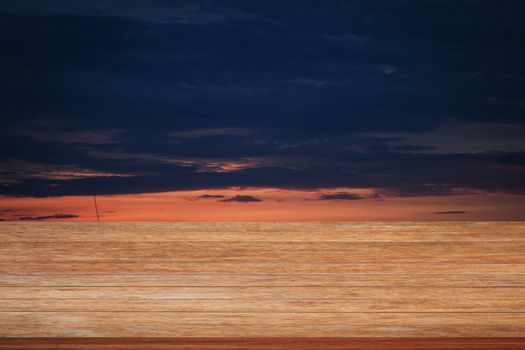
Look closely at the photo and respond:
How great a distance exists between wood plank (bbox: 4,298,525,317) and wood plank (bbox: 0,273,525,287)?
154mm

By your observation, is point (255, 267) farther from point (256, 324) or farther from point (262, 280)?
point (256, 324)

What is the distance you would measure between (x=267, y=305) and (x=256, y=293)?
0.13 metres

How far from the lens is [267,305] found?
262cm

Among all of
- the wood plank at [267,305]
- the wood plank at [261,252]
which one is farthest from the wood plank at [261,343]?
the wood plank at [261,252]

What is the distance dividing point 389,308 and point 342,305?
0.18 m

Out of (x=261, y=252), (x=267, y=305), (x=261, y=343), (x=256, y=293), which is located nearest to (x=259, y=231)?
(x=261, y=252)

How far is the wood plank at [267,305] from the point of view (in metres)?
2.59

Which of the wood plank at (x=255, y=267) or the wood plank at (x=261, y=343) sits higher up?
the wood plank at (x=255, y=267)

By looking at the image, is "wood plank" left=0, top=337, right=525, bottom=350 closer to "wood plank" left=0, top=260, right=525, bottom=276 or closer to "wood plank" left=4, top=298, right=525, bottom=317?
"wood plank" left=4, top=298, right=525, bottom=317

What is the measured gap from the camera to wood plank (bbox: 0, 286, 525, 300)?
2.70 m

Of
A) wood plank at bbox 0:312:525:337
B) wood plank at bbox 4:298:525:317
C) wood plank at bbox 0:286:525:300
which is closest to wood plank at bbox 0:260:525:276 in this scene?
wood plank at bbox 0:286:525:300

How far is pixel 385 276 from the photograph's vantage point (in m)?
2.91

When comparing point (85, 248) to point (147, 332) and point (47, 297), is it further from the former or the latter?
point (147, 332)

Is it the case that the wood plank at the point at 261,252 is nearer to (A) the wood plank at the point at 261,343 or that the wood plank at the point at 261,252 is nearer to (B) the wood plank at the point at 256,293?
(B) the wood plank at the point at 256,293
